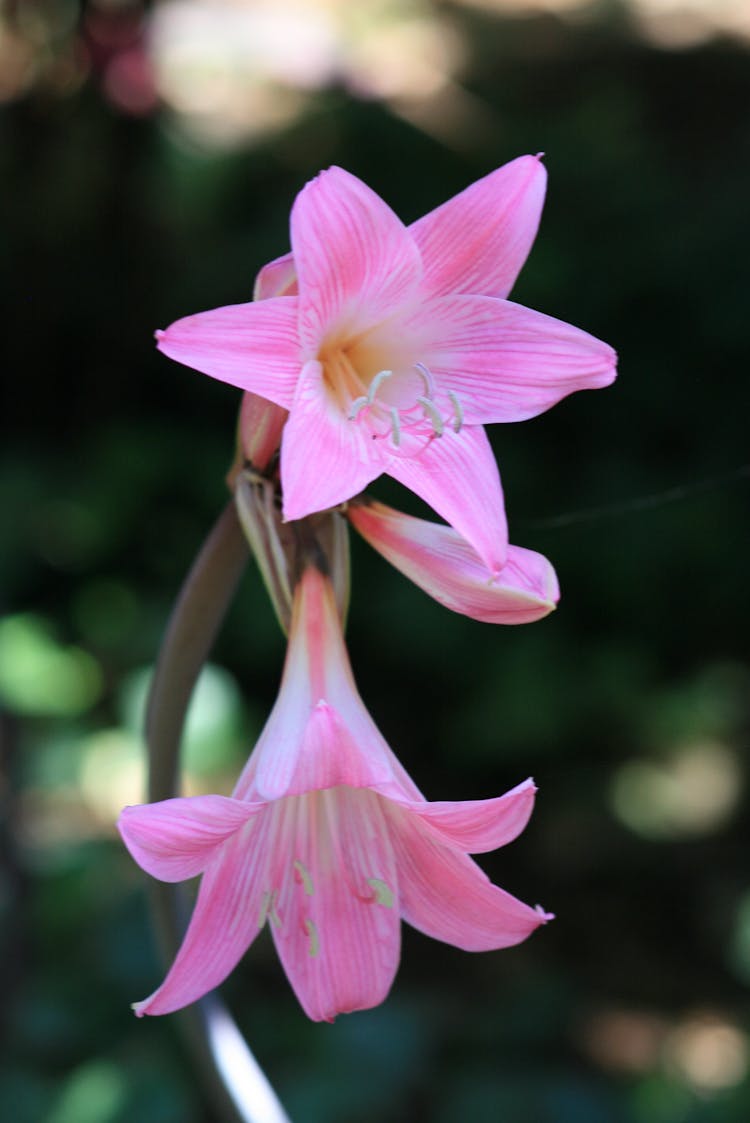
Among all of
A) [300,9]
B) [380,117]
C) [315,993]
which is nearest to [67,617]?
[380,117]

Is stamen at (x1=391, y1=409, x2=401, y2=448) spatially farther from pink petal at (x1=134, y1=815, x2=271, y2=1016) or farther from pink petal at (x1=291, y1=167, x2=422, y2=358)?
pink petal at (x1=134, y1=815, x2=271, y2=1016)

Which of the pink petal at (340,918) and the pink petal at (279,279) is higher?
the pink petal at (279,279)

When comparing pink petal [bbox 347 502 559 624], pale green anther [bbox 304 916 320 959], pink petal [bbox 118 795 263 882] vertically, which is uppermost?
pink petal [bbox 347 502 559 624]

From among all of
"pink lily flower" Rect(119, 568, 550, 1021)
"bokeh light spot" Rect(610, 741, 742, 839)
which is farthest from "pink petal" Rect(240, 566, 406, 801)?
"bokeh light spot" Rect(610, 741, 742, 839)

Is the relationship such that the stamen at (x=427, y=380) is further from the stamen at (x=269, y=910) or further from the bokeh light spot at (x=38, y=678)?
the bokeh light spot at (x=38, y=678)

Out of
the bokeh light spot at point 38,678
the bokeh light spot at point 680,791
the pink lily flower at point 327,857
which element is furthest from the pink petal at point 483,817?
the bokeh light spot at point 680,791

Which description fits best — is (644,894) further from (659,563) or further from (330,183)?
(330,183)
